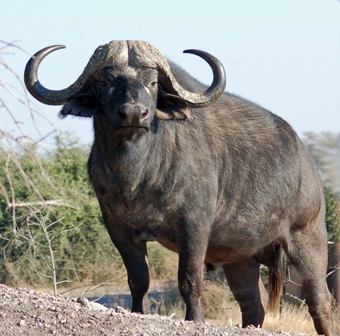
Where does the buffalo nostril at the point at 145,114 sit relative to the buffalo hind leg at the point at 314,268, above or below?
above

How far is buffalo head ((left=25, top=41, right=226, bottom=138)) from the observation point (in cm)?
902

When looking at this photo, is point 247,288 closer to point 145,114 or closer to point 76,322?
point 145,114

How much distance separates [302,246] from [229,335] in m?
3.39

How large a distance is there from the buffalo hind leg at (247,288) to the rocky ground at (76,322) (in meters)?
3.24

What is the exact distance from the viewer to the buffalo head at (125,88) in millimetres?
9016

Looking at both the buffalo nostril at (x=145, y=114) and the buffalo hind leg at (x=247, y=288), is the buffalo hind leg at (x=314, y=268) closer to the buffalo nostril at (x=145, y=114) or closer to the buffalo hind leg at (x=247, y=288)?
the buffalo hind leg at (x=247, y=288)

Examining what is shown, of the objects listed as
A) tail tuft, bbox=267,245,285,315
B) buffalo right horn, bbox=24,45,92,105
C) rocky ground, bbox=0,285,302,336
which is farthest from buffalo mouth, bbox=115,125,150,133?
tail tuft, bbox=267,245,285,315

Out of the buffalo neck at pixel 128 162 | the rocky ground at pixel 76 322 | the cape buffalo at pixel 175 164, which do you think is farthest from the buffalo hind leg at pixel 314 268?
the rocky ground at pixel 76 322

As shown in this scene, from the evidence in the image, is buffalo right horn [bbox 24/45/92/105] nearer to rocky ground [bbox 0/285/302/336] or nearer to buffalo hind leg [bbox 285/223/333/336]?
rocky ground [bbox 0/285/302/336]

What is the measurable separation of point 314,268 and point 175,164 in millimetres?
2300

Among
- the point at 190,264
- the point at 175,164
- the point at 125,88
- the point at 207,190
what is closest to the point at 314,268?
the point at 207,190

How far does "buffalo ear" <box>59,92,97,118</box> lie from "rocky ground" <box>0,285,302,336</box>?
6.39 ft

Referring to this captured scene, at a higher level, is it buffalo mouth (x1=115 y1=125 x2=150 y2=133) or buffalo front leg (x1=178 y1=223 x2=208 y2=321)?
buffalo mouth (x1=115 y1=125 x2=150 y2=133)

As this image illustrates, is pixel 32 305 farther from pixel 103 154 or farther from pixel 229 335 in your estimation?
pixel 103 154
